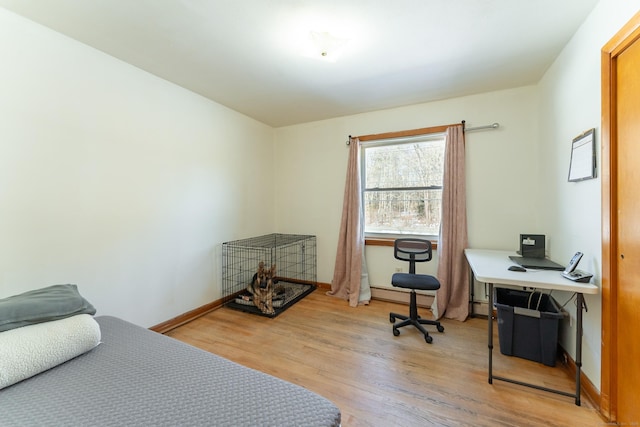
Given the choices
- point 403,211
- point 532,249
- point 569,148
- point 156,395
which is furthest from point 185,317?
point 569,148

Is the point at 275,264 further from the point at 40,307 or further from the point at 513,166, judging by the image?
the point at 513,166

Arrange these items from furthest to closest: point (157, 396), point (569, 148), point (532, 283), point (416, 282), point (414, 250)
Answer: point (414, 250) → point (416, 282) → point (569, 148) → point (532, 283) → point (157, 396)

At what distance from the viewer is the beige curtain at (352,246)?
3.31 m

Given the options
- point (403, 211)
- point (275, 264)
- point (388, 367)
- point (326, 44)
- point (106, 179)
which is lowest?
point (388, 367)

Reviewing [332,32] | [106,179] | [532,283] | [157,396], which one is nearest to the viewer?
[157,396]

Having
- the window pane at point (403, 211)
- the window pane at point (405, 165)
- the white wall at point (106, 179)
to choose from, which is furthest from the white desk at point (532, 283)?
the white wall at point (106, 179)

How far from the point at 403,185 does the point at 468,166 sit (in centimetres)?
76

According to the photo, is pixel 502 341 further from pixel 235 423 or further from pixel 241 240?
pixel 241 240

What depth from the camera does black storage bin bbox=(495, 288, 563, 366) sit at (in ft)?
6.31

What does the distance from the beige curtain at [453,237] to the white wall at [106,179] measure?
2.66m

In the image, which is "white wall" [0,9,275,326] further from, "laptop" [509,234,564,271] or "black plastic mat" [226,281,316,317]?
"laptop" [509,234,564,271]

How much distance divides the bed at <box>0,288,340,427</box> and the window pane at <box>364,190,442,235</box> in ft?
8.81

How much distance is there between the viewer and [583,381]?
1698mm

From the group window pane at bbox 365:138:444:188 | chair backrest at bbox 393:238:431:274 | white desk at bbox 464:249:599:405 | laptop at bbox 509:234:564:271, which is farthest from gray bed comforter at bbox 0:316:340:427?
window pane at bbox 365:138:444:188
